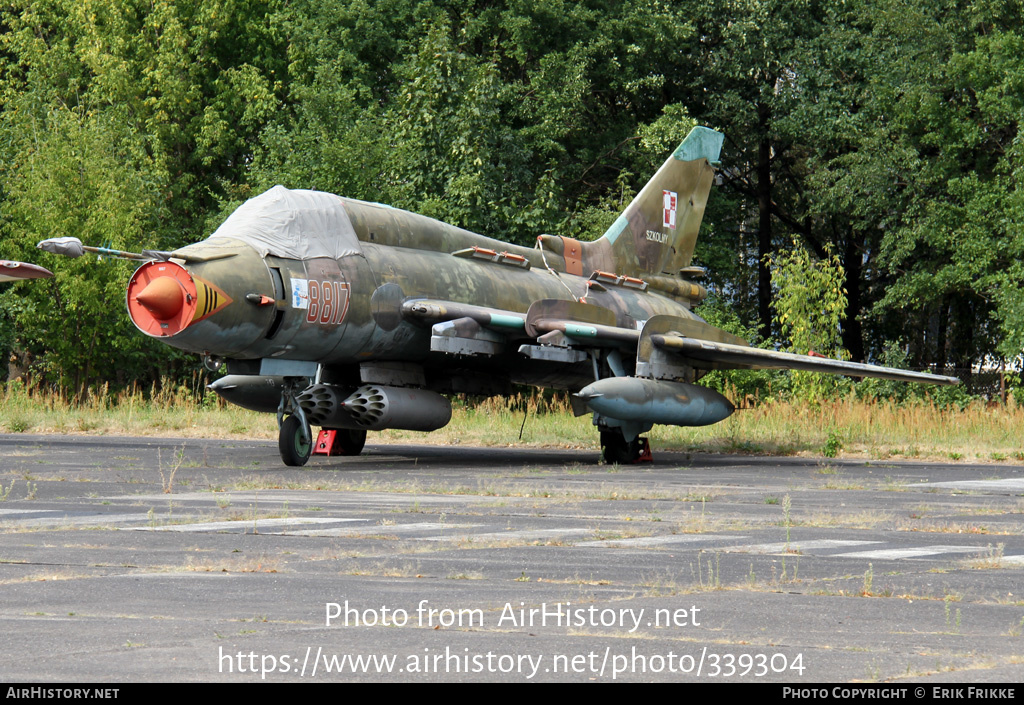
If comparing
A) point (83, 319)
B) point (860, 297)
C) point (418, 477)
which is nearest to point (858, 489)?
point (418, 477)

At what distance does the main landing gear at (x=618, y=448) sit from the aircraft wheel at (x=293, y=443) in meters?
4.91

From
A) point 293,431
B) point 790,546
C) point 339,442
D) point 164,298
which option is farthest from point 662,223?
point 790,546

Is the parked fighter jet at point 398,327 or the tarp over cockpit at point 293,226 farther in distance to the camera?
the tarp over cockpit at point 293,226

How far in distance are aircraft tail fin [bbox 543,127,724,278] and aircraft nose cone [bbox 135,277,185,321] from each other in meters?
8.71

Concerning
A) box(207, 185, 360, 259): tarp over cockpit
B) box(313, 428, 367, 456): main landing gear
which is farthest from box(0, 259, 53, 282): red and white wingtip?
box(313, 428, 367, 456): main landing gear

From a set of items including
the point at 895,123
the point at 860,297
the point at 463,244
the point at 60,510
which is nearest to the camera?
the point at 60,510

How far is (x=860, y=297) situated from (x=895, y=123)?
9.77 metres

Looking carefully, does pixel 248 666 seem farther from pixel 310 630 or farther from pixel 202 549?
pixel 202 549

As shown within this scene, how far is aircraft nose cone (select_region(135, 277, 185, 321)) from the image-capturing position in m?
15.1

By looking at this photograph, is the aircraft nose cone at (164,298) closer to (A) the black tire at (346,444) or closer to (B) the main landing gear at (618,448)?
(A) the black tire at (346,444)

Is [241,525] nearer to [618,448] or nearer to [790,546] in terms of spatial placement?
[790,546]

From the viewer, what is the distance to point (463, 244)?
19.8m

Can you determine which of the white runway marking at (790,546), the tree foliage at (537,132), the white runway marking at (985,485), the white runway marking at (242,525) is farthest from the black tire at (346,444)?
the tree foliage at (537,132)

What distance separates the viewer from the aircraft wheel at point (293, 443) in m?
16.5
